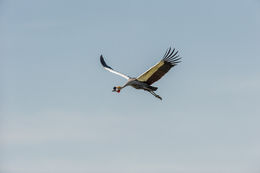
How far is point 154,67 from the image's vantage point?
71.9 meters

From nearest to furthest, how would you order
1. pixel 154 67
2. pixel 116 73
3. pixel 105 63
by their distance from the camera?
pixel 154 67 < pixel 116 73 < pixel 105 63

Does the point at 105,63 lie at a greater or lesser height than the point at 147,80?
greater

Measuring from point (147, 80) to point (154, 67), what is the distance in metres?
2.03

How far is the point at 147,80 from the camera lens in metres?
73.2

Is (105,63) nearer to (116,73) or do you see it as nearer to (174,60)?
(116,73)

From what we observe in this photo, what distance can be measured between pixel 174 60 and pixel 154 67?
250cm

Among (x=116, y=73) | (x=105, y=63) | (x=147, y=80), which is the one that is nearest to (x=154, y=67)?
(x=147, y=80)

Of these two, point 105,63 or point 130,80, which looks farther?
point 105,63

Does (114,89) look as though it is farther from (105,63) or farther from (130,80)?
(105,63)

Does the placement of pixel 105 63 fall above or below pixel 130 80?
above

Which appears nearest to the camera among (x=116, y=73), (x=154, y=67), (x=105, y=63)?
(x=154, y=67)

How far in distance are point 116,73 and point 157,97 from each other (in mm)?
7490

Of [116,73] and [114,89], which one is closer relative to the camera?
[114,89]

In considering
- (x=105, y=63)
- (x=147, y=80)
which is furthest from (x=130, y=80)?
(x=105, y=63)
